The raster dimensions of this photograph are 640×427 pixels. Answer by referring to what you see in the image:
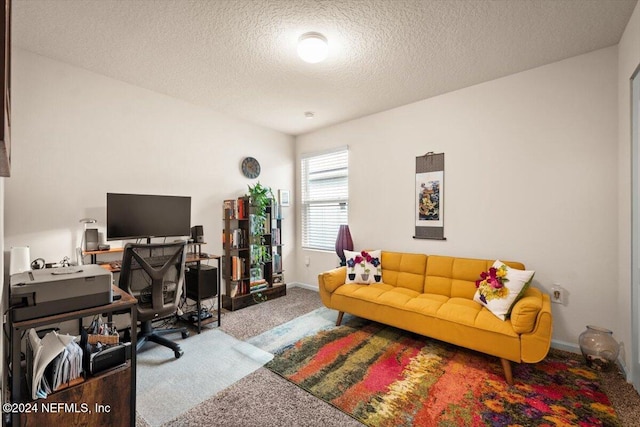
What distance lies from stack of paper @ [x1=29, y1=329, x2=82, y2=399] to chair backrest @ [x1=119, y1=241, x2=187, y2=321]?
870 millimetres

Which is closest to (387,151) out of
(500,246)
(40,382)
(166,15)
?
(500,246)

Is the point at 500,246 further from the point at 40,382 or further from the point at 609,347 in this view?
the point at 40,382

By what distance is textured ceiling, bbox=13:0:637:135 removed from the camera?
1.98 m

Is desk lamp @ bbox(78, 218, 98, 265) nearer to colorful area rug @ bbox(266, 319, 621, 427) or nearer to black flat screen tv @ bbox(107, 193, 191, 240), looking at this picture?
black flat screen tv @ bbox(107, 193, 191, 240)

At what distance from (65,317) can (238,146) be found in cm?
316

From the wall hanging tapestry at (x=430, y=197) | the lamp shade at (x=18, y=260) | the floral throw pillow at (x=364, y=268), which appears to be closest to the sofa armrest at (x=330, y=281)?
the floral throw pillow at (x=364, y=268)

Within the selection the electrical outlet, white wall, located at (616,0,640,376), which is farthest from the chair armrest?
the electrical outlet

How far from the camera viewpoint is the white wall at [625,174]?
6.95ft

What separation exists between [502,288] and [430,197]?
4.38ft

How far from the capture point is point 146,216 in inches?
117

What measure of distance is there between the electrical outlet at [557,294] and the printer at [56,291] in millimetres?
3602

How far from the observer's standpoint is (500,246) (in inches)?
118

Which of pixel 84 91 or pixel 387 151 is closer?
pixel 84 91

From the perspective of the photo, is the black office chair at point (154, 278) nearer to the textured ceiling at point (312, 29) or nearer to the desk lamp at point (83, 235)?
the desk lamp at point (83, 235)
